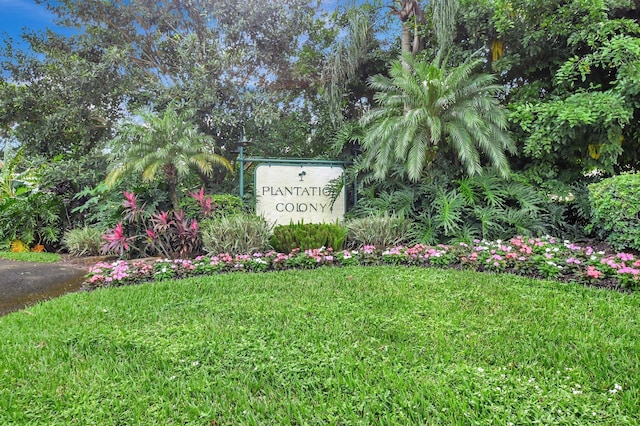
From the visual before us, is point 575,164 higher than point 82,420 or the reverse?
higher

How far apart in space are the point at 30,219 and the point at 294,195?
17.6 ft

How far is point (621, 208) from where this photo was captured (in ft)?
15.5

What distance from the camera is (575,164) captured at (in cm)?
675

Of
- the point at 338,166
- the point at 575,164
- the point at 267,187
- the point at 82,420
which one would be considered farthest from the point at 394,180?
the point at 82,420

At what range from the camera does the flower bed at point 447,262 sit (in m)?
3.99

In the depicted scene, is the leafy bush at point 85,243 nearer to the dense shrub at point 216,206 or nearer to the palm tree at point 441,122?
the dense shrub at point 216,206

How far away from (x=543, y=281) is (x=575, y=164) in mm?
4042

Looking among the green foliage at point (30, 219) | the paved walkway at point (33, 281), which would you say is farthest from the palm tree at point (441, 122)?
the green foliage at point (30, 219)

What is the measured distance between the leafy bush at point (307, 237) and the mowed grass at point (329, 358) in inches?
71.2

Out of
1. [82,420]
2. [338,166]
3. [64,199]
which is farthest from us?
[64,199]

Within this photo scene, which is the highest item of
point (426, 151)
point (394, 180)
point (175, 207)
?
point (426, 151)

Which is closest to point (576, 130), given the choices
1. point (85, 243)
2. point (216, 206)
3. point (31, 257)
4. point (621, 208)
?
point (621, 208)

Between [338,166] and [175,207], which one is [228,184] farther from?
[338,166]

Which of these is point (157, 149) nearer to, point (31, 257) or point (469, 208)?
point (31, 257)
